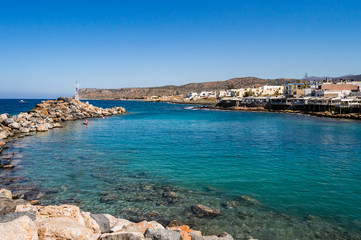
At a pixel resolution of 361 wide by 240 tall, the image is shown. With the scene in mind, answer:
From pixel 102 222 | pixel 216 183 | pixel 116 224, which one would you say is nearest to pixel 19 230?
pixel 102 222

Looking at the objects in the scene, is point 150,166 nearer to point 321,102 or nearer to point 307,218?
point 307,218

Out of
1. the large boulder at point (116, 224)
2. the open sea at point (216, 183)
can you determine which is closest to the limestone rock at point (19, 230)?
the large boulder at point (116, 224)

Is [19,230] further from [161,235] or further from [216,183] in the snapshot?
[216,183]

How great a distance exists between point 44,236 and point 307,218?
9725mm

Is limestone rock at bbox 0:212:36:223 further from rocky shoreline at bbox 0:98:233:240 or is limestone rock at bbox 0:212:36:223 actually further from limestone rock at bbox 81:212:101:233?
limestone rock at bbox 81:212:101:233

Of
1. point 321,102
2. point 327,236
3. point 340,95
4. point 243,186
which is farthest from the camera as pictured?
point 340,95

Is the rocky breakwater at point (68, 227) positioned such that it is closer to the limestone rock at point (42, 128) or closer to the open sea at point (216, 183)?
the open sea at point (216, 183)

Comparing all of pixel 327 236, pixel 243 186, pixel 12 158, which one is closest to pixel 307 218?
pixel 327 236

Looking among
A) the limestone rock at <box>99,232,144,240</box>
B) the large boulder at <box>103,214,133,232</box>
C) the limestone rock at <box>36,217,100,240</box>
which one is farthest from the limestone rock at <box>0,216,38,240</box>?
the large boulder at <box>103,214,133,232</box>

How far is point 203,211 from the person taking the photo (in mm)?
10781

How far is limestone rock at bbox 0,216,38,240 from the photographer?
208 inches

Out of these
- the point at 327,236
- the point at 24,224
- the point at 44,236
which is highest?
the point at 24,224

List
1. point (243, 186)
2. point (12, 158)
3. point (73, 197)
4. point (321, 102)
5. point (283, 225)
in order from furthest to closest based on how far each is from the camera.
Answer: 1. point (321, 102)
2. point (12, 158)
3. point (243, 186)
4. point (73, 197)
5. point (283, 225)

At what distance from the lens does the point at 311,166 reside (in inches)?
703
